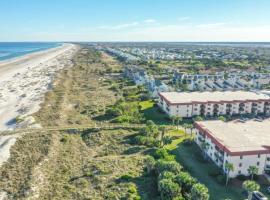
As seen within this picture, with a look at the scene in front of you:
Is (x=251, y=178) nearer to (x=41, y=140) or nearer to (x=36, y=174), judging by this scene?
(x=36, y=174)

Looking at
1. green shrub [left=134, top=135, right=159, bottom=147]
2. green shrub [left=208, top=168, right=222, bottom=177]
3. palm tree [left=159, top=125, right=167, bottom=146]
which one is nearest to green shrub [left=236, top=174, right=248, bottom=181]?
green shrub [left=208, top=168, right=222, bottom=177]

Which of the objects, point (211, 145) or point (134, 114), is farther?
point (134, 114)

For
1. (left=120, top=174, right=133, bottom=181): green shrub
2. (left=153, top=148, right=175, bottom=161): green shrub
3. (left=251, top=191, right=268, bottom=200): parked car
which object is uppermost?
(left=251, top=191, right=268, bottom=200): parked car

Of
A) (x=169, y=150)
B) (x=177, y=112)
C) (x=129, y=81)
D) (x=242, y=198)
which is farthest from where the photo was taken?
(x=129, y=81)

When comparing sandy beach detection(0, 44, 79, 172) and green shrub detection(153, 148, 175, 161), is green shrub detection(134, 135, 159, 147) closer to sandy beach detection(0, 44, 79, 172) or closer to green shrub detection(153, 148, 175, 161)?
green shrub detection(153, 148, 175, 161)

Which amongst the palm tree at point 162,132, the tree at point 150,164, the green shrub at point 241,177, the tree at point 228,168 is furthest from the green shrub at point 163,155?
the green shrub at point 241,177

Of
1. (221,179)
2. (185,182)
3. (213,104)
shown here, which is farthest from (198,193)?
(213,104)


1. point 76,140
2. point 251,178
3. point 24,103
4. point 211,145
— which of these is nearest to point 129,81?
point 24,103
